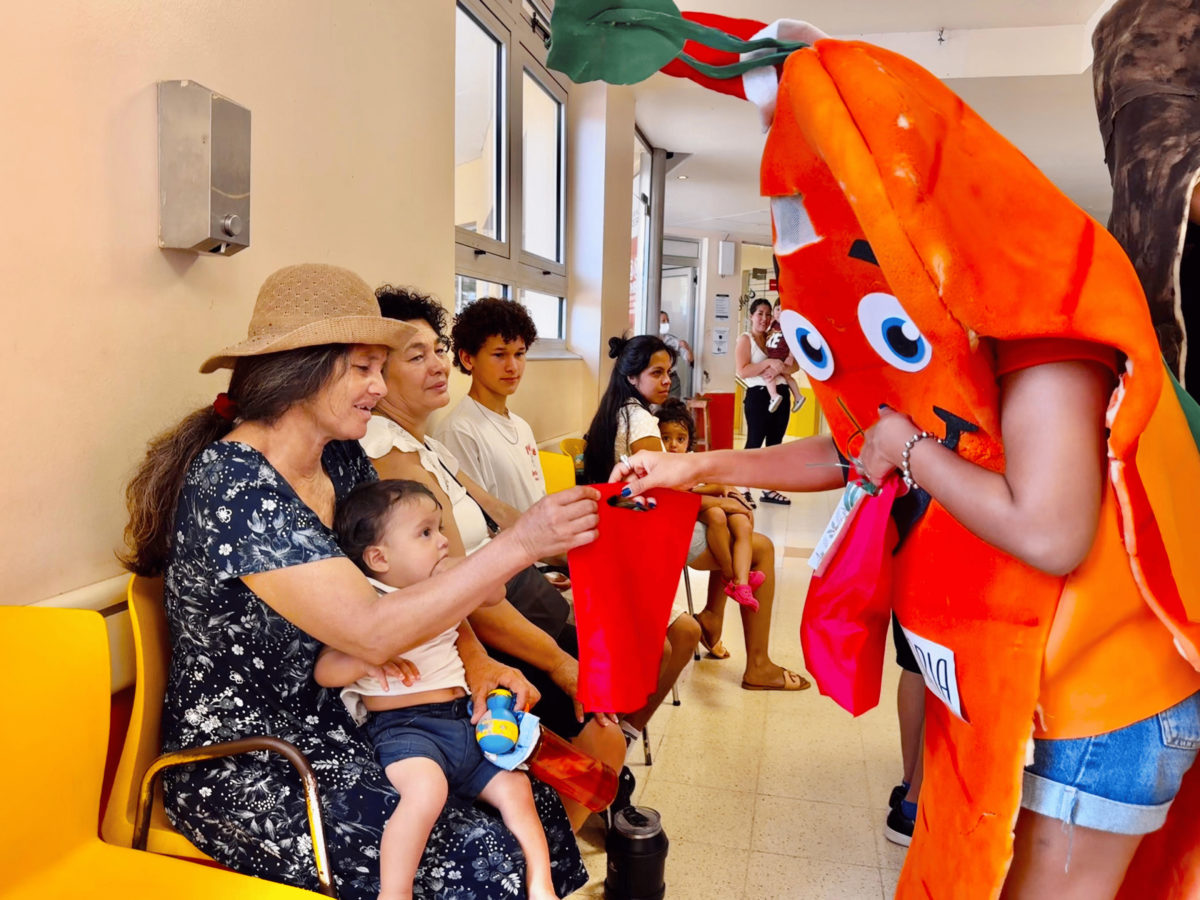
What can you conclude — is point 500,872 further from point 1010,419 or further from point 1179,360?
point 1179,360

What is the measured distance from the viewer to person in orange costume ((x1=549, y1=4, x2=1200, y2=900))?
0.92m

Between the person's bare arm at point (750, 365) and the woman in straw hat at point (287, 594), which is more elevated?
the person's bare arm at point (750, 365)

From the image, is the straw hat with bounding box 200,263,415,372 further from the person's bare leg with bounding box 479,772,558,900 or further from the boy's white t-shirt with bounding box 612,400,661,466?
the boy's white t-shirt with bounding box 612,400,661,466

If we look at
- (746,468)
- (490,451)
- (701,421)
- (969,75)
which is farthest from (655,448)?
(701,421)

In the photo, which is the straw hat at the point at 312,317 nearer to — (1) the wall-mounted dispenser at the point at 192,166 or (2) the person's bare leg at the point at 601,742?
(1) the wall-mounted dispenser at the point at 192,166

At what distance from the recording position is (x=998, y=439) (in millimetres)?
1010

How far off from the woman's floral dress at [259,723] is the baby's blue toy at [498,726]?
113 mm

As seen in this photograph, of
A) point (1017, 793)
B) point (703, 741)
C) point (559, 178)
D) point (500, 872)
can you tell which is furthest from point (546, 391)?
point (1017, 793)

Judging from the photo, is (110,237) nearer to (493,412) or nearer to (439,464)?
(439,464)

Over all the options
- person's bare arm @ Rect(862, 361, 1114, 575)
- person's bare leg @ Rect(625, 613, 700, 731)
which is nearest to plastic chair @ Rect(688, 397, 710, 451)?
person's bare leg @ Rect(625, 613, 700, 731)

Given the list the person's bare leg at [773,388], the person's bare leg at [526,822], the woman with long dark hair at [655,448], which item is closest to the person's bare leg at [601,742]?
the person's bare leg at [526,822]

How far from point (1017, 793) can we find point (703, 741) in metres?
2.01

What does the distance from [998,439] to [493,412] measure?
202 cm

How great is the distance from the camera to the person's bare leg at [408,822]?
1272 millimetres
